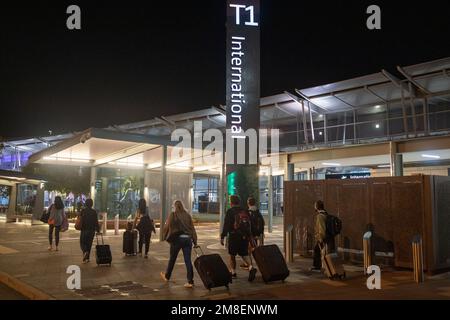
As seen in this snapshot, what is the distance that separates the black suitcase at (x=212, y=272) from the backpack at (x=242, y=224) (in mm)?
1336

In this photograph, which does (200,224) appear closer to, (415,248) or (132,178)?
(132,178)

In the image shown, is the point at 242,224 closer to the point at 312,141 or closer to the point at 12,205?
the point at 312,141

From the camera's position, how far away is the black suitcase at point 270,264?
28.9 ft

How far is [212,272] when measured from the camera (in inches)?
314

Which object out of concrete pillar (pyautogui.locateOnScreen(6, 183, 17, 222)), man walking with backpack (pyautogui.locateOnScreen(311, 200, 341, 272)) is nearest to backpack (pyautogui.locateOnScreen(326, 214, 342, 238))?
man walking with backpack (pyautogui.locateOnScreen(311, 200, 341, 272))

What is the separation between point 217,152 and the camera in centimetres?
1925

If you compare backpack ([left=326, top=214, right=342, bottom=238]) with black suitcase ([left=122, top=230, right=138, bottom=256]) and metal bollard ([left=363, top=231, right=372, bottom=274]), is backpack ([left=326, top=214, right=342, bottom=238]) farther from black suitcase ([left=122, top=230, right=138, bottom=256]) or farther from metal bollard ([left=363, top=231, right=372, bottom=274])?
black suitcase ([left=122, top=230, right=138, bottom=256])

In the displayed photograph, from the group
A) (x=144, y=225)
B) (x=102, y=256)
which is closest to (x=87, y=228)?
(x=102, y=256)

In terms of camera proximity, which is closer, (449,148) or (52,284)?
(52,284)

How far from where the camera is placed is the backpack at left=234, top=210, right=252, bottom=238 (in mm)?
9391

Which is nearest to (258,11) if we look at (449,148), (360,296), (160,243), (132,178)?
(449,148)

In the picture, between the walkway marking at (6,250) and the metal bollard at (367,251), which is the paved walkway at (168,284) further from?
the walkway marking at (6,250)

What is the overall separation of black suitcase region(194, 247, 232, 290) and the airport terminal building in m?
7.22
